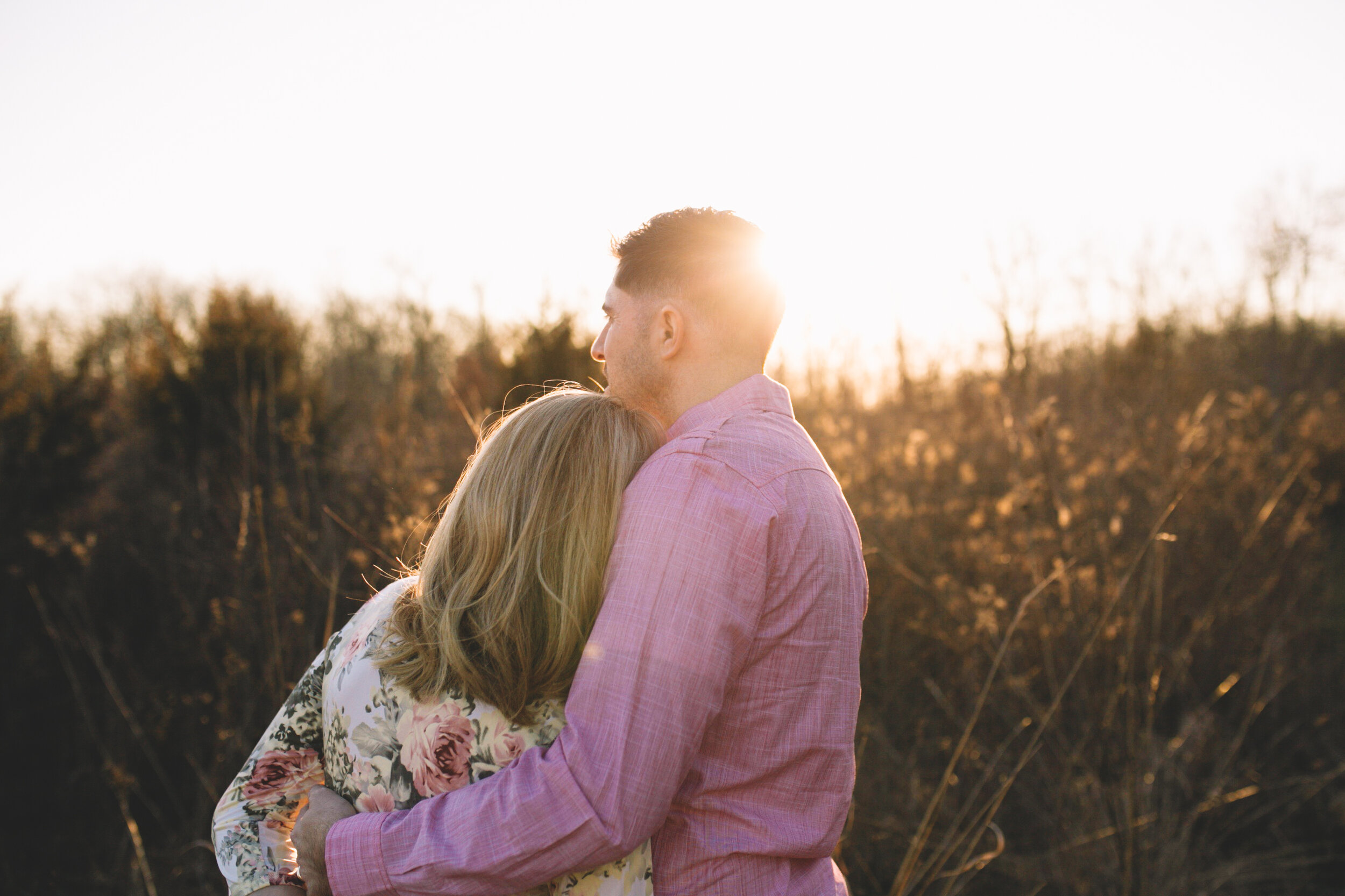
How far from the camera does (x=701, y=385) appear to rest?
5.19 ft

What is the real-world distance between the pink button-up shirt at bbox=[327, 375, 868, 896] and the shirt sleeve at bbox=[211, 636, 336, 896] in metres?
0.33

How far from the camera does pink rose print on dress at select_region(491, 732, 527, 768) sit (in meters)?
1.28

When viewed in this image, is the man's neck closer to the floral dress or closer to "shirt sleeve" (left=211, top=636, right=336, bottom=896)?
the floral dress

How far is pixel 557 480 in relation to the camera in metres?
1.37

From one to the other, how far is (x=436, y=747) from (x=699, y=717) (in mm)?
461

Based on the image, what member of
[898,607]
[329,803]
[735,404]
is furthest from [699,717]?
[898,607]

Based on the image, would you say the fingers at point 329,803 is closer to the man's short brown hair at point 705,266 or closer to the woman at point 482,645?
the woman at point 482,645

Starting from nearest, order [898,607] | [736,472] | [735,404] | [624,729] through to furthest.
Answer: [624,729] < [736,472] < [735,404] < [898,607]

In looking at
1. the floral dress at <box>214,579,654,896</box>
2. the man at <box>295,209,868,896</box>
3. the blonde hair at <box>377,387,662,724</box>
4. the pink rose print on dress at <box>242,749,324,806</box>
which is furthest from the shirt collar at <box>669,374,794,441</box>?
the pink rose print on dress at <box>242,749,324,806</box>

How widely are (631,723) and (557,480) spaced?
0.44 metres

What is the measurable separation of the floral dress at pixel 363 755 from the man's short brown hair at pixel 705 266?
2.61 ft

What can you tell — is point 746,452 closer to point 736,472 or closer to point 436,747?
point 736,472

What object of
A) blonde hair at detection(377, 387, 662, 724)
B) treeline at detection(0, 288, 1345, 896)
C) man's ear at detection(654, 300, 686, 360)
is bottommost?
treeline at detection(0, 288, 1345, 896)

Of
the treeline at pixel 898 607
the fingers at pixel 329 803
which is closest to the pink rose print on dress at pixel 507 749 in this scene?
the fingers at pixel 329 803
